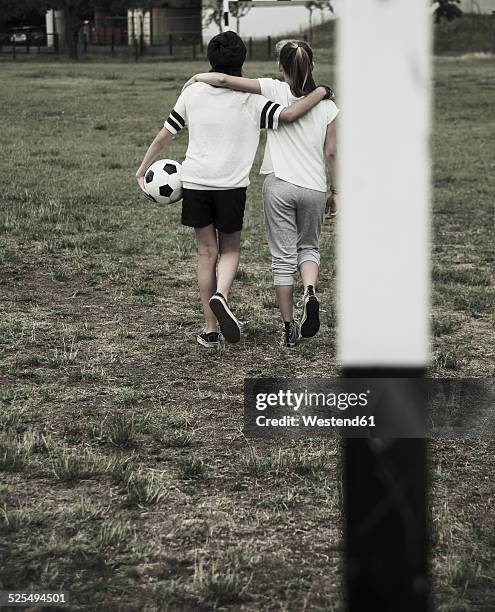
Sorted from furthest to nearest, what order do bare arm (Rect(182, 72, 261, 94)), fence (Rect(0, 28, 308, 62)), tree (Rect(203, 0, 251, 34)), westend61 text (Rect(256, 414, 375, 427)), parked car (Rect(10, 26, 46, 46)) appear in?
parked car (Rect(10, 26, 46, 46)), fence (Rect(0, 28, 308, 62)), tree (Rect(203, 0, 251, 34)), bare arm (Rect(182, 72, 261, 94)), westend61 text (Rect(256, 414, 375, 427))

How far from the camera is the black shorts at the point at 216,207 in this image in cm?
539

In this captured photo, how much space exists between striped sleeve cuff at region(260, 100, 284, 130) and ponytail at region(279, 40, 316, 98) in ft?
0.52

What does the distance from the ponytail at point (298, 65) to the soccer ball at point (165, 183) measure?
2.63 feet

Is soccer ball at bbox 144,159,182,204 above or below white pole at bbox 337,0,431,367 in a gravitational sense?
below

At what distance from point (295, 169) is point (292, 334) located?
2.96 feet

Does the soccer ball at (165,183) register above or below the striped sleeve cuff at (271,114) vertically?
below

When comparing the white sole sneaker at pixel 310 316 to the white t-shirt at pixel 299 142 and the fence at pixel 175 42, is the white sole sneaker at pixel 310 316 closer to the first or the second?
the white t-shirt at pixel 299 142

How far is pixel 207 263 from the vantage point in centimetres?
562

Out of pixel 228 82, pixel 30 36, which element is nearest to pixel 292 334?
pixel 228 82

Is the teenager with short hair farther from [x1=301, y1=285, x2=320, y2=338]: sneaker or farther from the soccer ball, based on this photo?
[x1=301, y1=285, x2=320, y2=338]: sneaker

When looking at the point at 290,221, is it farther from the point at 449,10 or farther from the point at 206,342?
the point at 449,10

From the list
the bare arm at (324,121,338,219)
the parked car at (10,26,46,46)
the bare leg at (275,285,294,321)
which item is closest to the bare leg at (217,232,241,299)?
the bare leg at (275,285,294,321)

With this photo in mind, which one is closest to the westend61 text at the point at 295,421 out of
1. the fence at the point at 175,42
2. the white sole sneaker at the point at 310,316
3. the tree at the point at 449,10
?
the white sole sneaker at the point at 310,316

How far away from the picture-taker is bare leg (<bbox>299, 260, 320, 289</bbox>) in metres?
5.50
